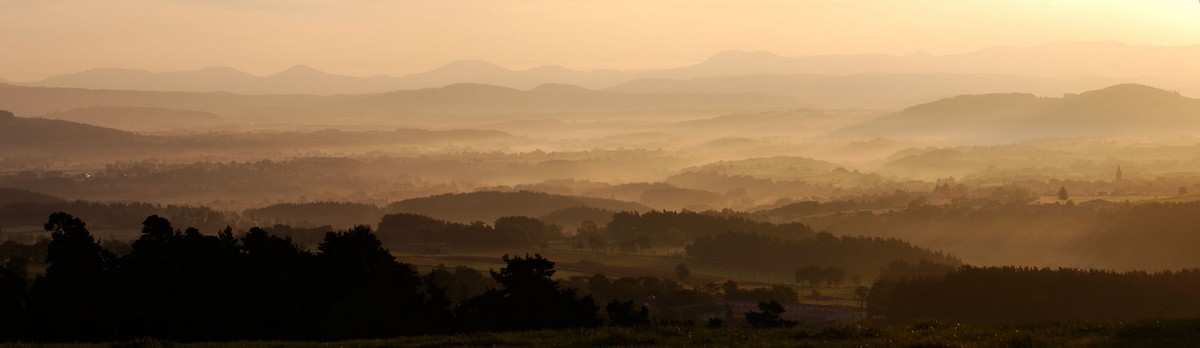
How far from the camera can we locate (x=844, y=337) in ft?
85.0

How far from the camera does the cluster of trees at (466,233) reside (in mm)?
145500

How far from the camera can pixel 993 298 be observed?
86.6 metres

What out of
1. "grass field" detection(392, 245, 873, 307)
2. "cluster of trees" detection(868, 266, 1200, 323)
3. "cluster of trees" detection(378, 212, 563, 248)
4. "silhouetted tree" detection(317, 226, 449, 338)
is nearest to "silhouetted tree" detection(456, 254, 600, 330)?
"silhouetted tree" detection(317, 226, 449, 338)

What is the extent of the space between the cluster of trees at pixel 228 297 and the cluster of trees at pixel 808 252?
9306cm

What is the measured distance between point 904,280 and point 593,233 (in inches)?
2535

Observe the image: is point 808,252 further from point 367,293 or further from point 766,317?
point 367,293

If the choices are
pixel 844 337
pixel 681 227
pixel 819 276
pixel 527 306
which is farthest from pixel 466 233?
pixel 844 337

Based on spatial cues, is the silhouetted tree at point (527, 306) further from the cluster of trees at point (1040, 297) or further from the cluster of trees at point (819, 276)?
the cluster of trees at point (819, 276)

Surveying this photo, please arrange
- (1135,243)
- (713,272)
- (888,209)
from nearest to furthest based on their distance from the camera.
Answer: (713,272) < (1135,243) < (888,209)

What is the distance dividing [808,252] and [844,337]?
112 meters

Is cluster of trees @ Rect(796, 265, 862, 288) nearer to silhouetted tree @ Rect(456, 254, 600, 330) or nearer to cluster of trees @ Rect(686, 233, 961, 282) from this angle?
cluster of trees @ Rect(686, 233, 961, 282)

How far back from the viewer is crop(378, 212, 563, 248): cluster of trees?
5728 inches

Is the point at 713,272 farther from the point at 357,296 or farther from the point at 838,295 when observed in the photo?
the point at 357,296

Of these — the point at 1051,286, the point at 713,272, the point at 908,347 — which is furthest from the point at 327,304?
the point at 713,272
